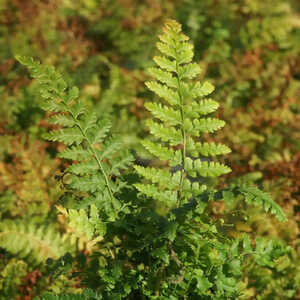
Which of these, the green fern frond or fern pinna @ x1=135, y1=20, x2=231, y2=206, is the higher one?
fern pinna @ x1=135, y1=20, x2=231, y2=206

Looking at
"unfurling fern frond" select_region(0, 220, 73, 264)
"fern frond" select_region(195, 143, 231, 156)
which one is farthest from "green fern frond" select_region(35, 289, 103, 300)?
"unfurling fern frond" select_region(0, 220, 73, 264)

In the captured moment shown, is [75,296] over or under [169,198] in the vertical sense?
under

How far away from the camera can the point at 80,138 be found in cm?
179

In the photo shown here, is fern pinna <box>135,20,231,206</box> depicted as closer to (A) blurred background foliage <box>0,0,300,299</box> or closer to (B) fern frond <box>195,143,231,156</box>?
(B) fern frond <box>195,143,231,156</box>

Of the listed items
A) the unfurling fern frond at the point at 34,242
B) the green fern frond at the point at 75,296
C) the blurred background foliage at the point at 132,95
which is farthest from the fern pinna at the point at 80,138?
the unfurling fern frond at the point at 34,242

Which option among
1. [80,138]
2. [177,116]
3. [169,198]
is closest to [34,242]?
[80,138]

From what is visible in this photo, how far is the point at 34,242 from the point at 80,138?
38.0 inches

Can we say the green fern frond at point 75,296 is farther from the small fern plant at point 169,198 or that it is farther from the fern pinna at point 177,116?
the fern pinna at point 177,116

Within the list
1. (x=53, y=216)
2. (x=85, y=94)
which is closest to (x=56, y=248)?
(x=53, y=216)

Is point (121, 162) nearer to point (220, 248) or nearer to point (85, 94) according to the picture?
point (220, 248)

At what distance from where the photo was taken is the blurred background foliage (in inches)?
96.7

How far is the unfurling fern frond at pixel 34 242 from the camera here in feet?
7.91

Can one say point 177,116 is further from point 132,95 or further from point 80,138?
point 132,95

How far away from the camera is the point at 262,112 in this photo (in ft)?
12.0
